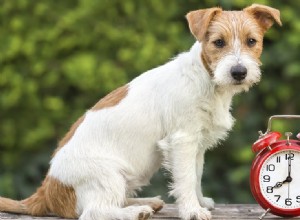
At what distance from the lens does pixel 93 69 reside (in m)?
7.81

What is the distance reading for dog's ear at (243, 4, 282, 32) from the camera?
4.91m

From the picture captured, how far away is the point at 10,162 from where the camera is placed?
816cm

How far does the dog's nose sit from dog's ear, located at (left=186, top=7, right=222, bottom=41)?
10.8 inches

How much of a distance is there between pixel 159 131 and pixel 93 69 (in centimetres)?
291

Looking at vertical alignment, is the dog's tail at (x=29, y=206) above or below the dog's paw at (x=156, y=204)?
above

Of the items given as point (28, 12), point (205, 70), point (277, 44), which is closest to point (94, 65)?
point (28, 12)

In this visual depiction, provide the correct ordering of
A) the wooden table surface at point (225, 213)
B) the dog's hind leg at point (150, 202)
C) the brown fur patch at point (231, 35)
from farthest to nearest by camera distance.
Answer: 1. the dog's hind leg at point (150, 202)
2. the wooden table surface at point (225, 213)
3. the brown fur patch at point (231, 35)

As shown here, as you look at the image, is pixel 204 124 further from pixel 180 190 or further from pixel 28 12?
pixel 28 12

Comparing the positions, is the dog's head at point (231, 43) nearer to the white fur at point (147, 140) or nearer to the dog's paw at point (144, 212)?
the white fur at point (147, 140)

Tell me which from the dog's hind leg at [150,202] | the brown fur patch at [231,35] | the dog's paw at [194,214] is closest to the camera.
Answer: the brown fur patch at [231,35]

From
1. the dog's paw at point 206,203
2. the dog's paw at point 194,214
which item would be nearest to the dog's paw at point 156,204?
the dog's paw at point 206,203

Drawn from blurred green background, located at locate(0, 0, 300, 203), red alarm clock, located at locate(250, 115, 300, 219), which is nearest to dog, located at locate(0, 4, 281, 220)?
red alarm clock, located at locate(250, 115, 300, 219)

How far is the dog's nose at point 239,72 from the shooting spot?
467cm

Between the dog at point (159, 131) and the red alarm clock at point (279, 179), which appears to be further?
the red alarm clock at point (279, 179)
